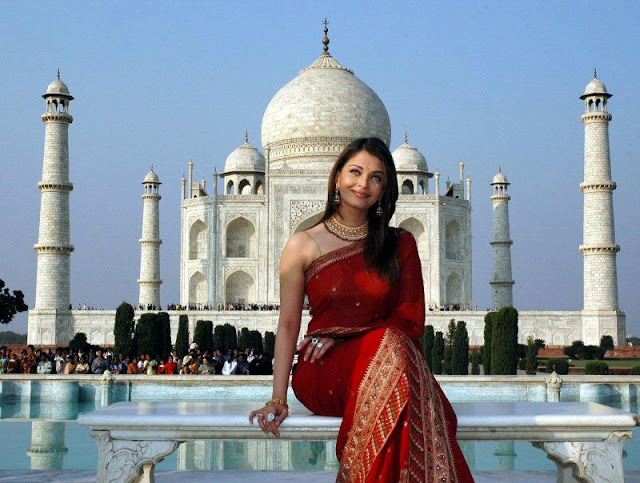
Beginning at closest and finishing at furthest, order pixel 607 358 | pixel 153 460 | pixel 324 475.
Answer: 1. pixel 153 460
2. pixel 324 475
3. pixel 607 358

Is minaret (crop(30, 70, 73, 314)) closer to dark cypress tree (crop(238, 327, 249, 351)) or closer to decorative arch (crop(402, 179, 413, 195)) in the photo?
dark cypress tree (crop(238, 327, 249, 351))

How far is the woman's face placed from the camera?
272 centimetres

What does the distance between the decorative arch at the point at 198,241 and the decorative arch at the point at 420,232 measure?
5847 mm

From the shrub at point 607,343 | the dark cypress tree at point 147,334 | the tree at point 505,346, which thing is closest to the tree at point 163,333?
the dark cypress tree at point 147,334

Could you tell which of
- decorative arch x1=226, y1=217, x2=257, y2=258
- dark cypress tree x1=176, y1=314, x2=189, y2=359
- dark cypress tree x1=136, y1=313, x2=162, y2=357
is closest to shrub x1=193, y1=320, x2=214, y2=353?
dark cypress tree x1=176, y1=314, x2=189, y2=359

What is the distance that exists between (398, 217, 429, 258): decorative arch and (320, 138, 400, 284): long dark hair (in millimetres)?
22714

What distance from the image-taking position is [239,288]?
2606 centimetres

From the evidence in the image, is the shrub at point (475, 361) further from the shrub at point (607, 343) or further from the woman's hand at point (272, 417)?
the woman's hand at point (272, 417)

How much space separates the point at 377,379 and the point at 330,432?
0.34 metres

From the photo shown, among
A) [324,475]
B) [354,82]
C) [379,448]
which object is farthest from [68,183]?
[379,448]

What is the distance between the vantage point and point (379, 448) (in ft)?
7.22

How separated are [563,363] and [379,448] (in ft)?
41.8

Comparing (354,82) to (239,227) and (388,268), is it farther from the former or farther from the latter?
Result: (388,268)

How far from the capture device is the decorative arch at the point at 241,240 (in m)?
26.6
